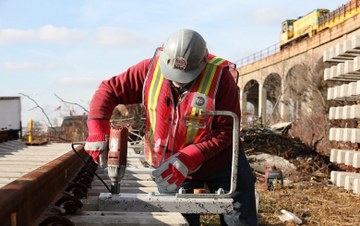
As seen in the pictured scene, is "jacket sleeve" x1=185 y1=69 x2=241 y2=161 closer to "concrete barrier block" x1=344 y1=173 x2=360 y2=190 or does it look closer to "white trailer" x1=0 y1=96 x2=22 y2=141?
"concrete barrier block" x1=344 y1=173 x2=360 y2=190

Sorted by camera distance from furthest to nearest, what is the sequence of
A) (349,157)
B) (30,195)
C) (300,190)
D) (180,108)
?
(349,157)
(300,190)
(180,108)
(30,195)

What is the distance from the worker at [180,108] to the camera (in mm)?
3238

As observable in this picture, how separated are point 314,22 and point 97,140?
3813cm

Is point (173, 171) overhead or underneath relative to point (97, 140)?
underneath

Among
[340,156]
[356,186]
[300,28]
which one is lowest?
[356,186]

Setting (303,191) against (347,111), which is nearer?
(303,191)

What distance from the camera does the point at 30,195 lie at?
2912 millimetres

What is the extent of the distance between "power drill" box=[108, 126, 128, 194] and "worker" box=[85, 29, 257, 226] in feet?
0.31

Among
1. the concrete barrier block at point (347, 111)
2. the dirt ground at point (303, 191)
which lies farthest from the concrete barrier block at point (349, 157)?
the concrete barrier block at point (347, 111)

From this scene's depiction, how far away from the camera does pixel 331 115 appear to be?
10633 millimetres

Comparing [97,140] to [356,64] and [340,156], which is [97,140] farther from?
[340,156]

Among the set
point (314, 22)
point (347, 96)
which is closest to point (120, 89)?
point (347, 96)

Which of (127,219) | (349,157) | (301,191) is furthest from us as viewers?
(349,157)

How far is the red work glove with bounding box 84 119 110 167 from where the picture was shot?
3.10 metres
